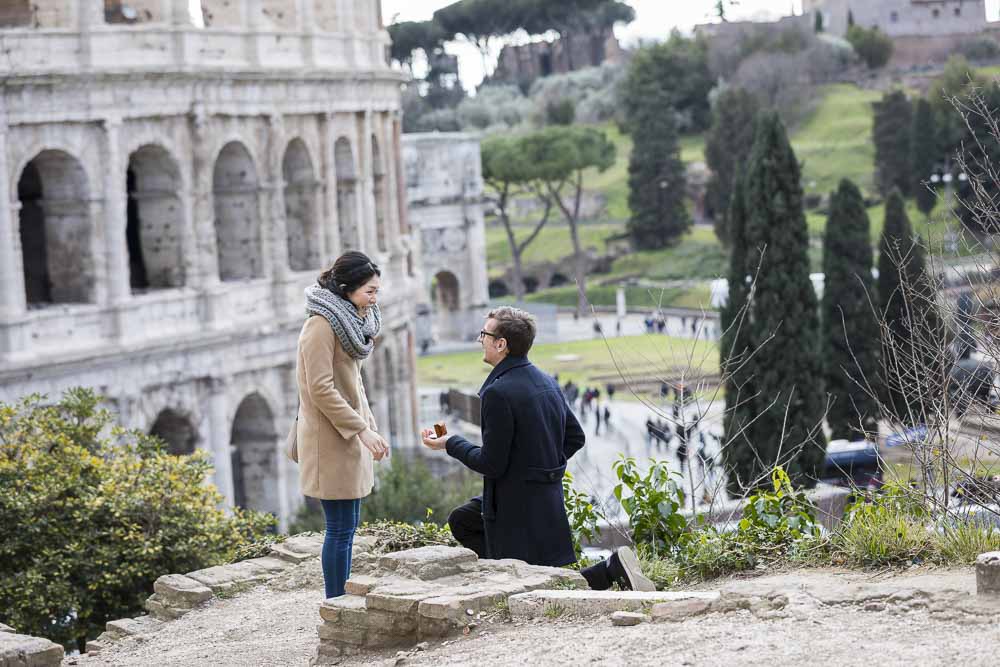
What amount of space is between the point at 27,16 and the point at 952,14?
71500 mm

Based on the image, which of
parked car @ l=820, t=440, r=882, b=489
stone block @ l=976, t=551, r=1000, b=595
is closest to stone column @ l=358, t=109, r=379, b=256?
parked car @ l=820, t=440, r=882, b=489

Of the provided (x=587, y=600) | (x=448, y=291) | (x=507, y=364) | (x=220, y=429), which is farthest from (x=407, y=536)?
(x=448, y=291)

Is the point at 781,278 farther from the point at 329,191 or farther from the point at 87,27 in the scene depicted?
the point at 87,27

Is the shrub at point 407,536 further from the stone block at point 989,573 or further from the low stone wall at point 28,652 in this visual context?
the stone block at point 989,573

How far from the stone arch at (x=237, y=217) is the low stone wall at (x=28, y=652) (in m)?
17.8

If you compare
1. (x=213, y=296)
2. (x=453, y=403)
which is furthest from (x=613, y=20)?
(x=213, y=296)

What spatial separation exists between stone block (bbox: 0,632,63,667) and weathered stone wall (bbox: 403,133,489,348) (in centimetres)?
4766

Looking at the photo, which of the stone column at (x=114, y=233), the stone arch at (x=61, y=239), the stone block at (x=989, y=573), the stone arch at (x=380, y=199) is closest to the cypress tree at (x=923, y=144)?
the stone arch at (x=380, y=199)

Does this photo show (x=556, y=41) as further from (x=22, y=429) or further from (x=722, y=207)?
(x=22, y=429)

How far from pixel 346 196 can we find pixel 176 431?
21.3 ft

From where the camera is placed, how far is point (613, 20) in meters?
99.6

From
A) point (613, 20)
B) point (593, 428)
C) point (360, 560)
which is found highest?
point (613, 20)

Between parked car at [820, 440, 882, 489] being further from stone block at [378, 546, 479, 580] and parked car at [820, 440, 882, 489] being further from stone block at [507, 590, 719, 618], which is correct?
stone block at [507, 590, 719, 618]

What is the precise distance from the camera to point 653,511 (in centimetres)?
1000
